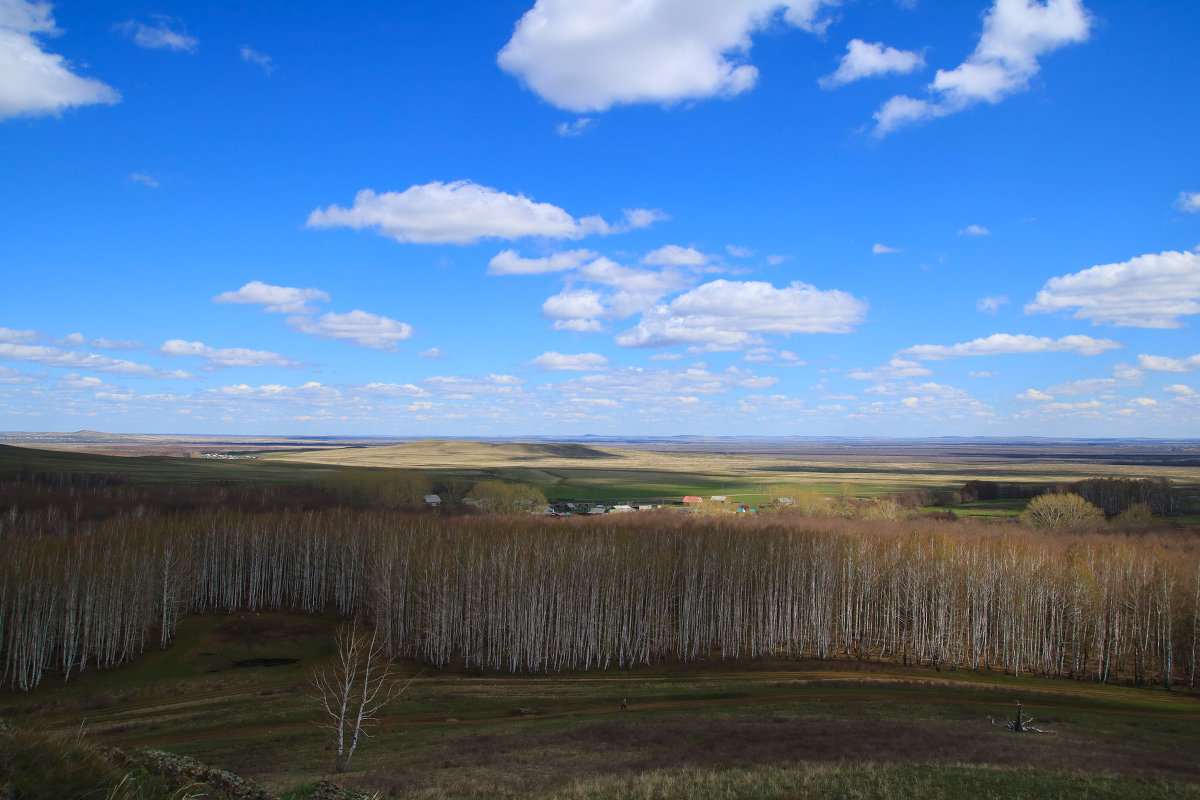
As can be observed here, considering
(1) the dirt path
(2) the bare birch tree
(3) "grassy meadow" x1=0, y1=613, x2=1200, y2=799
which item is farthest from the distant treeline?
(2) the bare birch tree

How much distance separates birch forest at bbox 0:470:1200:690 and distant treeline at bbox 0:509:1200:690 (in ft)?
0.66

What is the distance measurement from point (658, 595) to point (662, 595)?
1.37 feet

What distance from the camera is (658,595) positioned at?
63.5 metres

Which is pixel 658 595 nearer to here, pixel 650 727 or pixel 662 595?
pixel 662 595

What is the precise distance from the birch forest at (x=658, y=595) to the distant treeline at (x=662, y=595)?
20 cm

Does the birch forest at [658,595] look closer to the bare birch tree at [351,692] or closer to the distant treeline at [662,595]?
the distant treeline at [662,595]

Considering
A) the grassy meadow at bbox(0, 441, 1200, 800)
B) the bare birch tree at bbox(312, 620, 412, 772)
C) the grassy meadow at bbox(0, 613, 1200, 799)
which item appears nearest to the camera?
the grassy meadow at bbox(0, 441, 1200, 800)

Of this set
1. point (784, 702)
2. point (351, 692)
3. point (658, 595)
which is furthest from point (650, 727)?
point (658, 595)

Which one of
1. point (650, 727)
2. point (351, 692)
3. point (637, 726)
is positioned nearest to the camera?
point (650, 727)

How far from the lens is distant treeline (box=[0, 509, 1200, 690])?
52.8 meters

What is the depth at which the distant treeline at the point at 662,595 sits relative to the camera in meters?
52.8

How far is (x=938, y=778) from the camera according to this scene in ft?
80.4

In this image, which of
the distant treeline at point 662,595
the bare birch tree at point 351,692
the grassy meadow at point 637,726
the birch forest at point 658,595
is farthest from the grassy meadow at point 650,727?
the distant treeline at point 662,595

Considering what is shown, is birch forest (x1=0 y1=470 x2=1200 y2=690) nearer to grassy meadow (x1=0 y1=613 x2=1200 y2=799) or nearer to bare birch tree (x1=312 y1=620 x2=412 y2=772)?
grassy meadow (x1=0 y1=613 x2=1200 y2=799)
